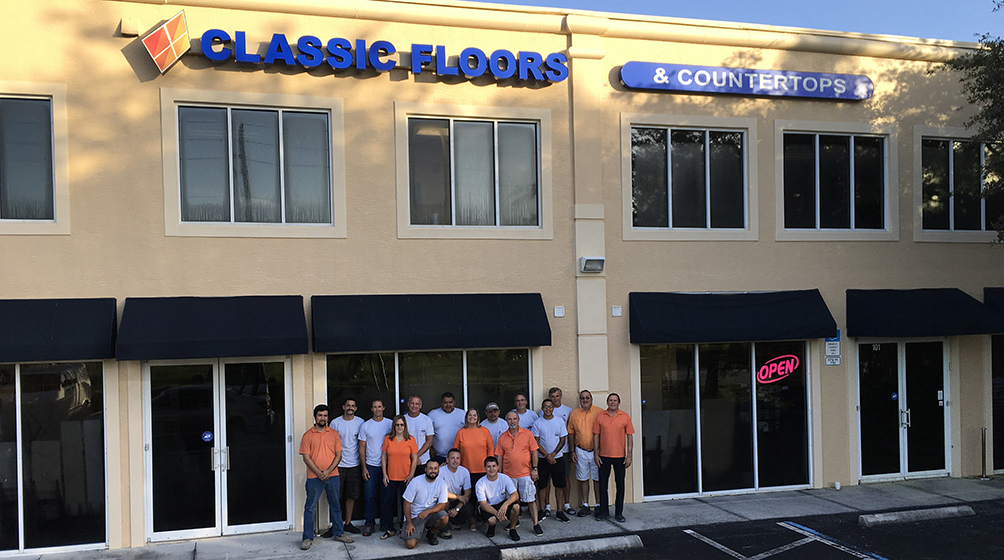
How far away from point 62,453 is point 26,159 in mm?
3779

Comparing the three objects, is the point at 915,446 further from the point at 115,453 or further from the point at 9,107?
the point at 9,107

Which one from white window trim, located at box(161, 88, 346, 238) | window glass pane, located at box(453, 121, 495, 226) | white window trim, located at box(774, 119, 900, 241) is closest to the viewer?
white window trim, located at box(161, 88, 346, 238)

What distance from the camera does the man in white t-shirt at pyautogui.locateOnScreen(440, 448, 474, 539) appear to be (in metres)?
9.80

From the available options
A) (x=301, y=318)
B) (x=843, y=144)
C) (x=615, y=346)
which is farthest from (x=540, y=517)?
(x=843, y=144)

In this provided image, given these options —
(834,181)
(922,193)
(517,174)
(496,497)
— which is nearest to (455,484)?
(496,497)

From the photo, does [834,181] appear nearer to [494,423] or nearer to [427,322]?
[494,423]

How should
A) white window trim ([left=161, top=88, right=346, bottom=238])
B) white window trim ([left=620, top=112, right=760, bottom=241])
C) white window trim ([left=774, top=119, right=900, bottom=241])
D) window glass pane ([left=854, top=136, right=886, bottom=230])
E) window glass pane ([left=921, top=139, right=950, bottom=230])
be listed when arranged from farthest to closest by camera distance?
window glass pane ([left=921, top=139, right=950, bottom=230]) → window glass pane ([left=854, top=136, right=886, bottom=230]) → white window trim ([left=774, top=119, right=900, bottom=241]) → white window trim ([left=620, top=112, right=760, bottom=241]) → white window trim ([left=161, top=88, right=346, bottom=238])

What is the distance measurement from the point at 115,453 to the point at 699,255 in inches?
347

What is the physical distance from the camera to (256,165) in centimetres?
1060

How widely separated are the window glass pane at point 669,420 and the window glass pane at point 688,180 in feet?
6.74

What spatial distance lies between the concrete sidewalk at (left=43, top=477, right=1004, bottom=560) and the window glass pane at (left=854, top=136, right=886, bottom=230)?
443 centimetres

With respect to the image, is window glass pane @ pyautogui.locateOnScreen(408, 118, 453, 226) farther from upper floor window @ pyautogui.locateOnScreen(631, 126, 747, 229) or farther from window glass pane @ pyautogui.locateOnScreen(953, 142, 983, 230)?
window glass pane @ pyautogui.locateOnScreen(953, 142, 983, 230)

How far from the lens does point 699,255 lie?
39.9ft

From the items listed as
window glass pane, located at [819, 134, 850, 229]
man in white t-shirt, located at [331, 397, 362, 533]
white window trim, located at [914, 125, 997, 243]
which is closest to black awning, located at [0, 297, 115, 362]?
man in white t-shirt, located at [331, 397, 362, 533]
